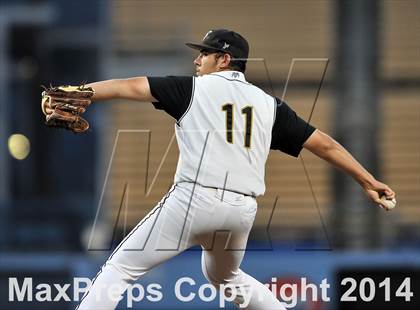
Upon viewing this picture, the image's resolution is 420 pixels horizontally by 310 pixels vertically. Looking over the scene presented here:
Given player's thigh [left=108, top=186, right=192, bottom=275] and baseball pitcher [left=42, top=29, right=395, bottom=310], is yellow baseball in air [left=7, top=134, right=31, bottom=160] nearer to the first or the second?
baseball pitcher [left=42, top=29, right=395, bottom=310]

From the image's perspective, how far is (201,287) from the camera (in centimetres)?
883

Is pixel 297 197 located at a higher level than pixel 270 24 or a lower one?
lower

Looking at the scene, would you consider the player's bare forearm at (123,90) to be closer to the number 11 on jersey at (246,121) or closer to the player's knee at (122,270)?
the number 11 on jersey at (246,121)

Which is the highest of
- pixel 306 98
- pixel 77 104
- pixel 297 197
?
pixel 77 104

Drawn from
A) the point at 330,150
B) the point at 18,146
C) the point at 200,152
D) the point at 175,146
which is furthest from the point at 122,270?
the point at 175,146

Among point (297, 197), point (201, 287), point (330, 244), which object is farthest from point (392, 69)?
point (201, 287)

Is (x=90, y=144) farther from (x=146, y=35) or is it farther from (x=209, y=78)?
(x=209, y=78)

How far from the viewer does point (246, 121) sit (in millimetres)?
5715

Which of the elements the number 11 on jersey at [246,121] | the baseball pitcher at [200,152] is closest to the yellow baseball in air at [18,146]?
the baseball pitcher at [200,152]

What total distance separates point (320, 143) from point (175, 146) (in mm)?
7387

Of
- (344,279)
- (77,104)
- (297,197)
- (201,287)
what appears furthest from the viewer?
(297,197)

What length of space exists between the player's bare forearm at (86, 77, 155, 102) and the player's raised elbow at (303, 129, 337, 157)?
855mm

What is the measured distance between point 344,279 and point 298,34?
17.2ft

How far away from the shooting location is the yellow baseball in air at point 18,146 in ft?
39.3
